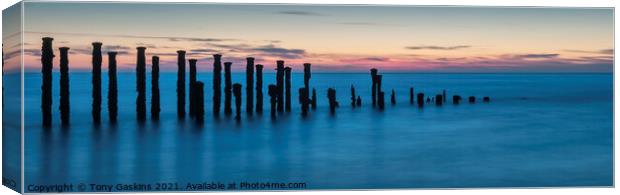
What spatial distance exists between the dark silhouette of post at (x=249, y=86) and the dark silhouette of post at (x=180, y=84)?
52cm

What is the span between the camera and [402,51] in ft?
33.3

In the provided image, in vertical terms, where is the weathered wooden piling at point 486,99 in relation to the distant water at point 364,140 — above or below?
above

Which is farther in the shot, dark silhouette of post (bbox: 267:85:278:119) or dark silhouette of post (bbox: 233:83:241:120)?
dark silhouette of post (bbox: 233:83:241:120)

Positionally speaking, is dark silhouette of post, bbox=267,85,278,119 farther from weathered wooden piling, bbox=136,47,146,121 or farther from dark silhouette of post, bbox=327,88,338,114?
weathered wooden piling, bbox=136,47,146,121

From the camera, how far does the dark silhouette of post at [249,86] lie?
10.0 m

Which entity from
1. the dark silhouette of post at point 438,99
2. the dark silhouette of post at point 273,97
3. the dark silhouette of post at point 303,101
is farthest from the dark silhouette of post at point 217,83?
the dark silhouette of post at point 438,99

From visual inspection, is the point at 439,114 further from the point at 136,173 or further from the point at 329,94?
the point at 136,173

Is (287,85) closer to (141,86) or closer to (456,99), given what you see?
(141,86)

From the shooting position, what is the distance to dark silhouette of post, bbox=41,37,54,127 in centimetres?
948

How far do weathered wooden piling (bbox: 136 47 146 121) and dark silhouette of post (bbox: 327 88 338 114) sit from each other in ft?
5.12

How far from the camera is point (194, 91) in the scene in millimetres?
10594

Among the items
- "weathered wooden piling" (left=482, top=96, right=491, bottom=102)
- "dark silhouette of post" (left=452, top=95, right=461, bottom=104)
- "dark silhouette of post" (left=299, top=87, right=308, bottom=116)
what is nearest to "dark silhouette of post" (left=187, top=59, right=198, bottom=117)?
"dark silhouette of post" (left=299, top=87, right=308, bottom=116)

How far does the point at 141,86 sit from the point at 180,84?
345 mm

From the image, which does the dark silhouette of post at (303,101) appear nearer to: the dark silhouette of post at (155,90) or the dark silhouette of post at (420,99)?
the dark silhouette of post at (420,99)
